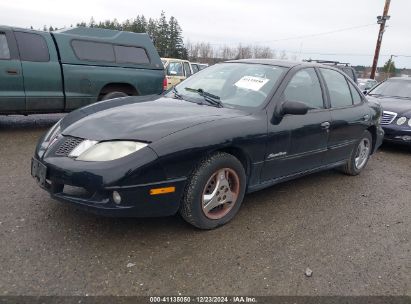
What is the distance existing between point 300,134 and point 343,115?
1.06 metres

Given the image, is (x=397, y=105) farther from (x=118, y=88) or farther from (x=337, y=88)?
(x=118, y=88)

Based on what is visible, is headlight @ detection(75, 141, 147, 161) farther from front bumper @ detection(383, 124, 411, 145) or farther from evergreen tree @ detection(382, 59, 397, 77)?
evergreen tree @ detection(382, 59, 397, 77)

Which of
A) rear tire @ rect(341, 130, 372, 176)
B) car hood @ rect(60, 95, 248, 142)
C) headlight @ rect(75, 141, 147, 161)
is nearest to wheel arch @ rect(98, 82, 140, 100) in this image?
car hood @ rect(60, 95, 248, 142)

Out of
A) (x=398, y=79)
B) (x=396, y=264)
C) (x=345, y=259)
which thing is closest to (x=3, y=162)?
(x=345, y=259)

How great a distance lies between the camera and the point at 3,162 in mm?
4863

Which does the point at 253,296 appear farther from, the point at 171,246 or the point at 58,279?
the point at 58,279

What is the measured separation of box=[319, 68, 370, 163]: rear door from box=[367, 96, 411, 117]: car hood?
7.74ft

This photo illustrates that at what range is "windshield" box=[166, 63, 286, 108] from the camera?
3812 millimetres

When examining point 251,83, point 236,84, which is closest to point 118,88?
point 236,84

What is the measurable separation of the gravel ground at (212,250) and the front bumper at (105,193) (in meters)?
0.35

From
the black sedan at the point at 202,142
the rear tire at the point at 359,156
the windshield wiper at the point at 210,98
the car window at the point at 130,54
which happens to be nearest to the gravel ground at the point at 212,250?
the black sedan at the point at 202,142

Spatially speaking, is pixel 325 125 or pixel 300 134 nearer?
pixel 300 134

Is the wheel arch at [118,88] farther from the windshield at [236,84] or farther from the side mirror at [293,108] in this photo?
the side mirror at [293,108]

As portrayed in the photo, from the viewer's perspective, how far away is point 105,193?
2744 mm
